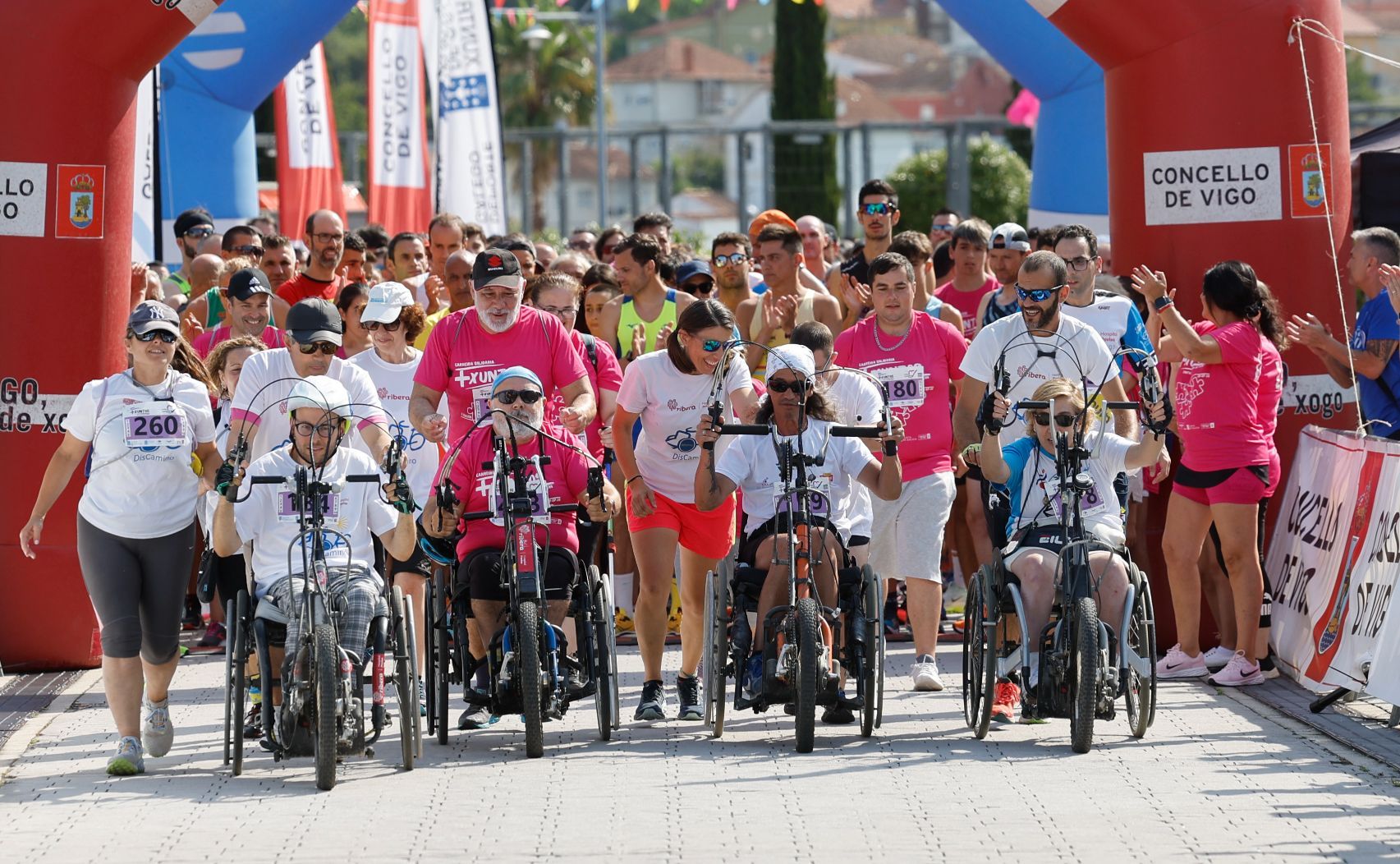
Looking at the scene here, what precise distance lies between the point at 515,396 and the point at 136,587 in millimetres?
1652

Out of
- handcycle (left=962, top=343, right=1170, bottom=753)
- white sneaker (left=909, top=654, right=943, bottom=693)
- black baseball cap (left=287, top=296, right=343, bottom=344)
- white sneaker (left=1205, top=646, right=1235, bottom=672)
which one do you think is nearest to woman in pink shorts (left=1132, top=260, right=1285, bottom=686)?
white sneaker (left=1205, top=646, right=1235, bottom=672)

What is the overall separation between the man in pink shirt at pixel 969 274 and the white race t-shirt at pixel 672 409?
3827 mm

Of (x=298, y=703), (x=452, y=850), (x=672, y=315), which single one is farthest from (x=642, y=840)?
(x=672, y=315)

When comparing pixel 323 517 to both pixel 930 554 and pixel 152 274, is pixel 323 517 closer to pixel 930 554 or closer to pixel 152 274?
pixel 930 554

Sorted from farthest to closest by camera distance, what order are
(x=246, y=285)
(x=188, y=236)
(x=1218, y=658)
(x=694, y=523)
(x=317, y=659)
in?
1. (x=188, y=236)
2. (x=246, y=285)
3. (x=1218, y=658)
4. (x=694, y=523)
5. (x=317, y=659)

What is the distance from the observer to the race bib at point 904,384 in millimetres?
9773

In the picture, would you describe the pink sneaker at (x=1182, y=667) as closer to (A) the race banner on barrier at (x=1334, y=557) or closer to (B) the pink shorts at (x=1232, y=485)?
(A) the race banner on barrier at (x=1334, y=557)

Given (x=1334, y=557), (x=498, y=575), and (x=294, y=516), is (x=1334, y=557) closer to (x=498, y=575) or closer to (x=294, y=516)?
(x=498, y=575)

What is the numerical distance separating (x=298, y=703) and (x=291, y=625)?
0.96 ft

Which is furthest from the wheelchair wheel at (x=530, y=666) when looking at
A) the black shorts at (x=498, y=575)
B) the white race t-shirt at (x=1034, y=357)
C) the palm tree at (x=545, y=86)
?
the palm tree at (x=545, y=86)

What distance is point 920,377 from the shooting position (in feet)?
32.2

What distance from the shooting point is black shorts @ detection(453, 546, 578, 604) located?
8.18 metres

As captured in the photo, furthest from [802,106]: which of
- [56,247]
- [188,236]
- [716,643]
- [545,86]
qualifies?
[716,643]

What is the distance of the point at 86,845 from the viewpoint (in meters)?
6.55
